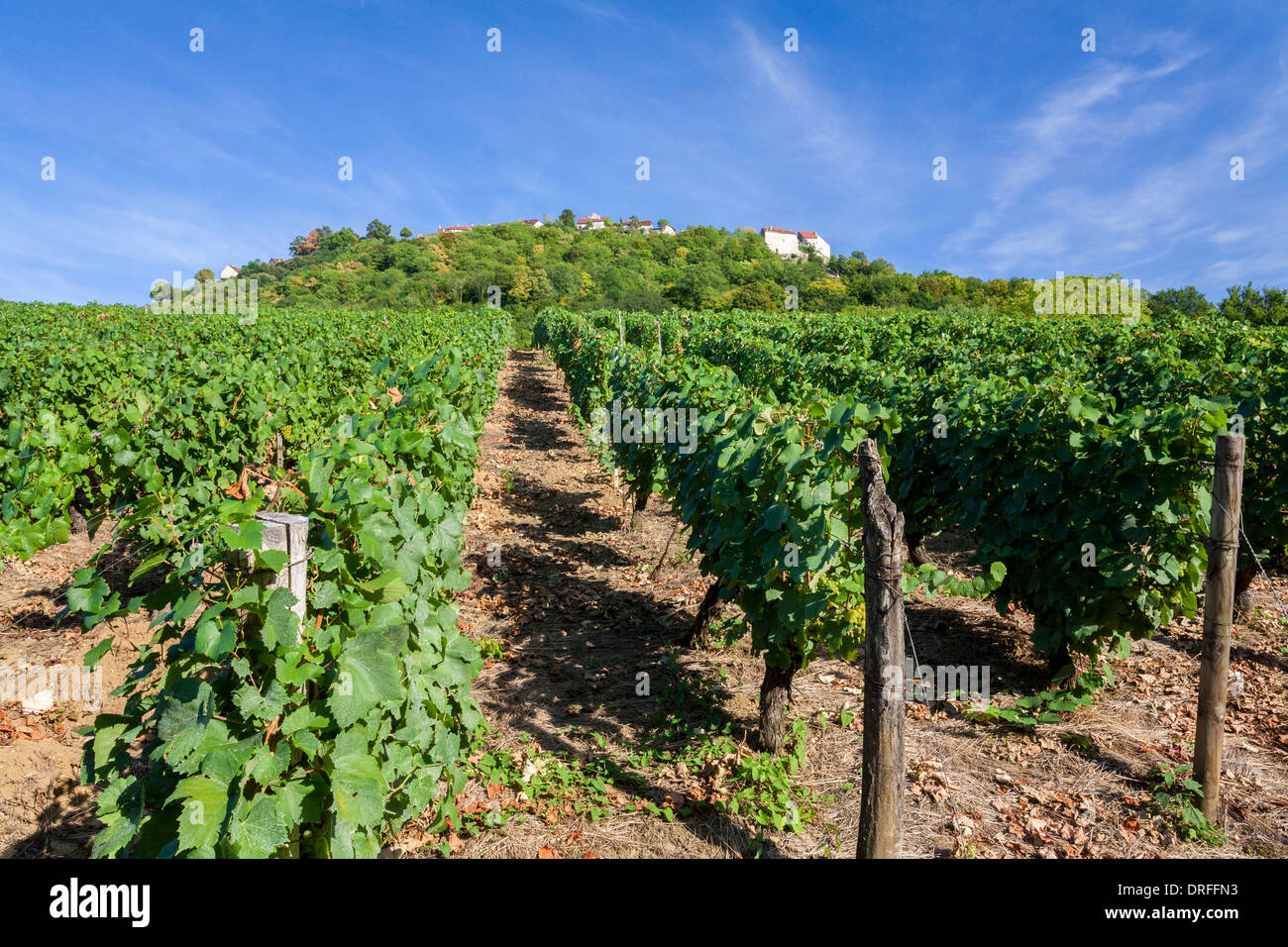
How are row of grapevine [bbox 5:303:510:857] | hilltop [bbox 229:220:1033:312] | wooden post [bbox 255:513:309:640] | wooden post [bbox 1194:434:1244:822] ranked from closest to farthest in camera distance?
row of grapevine [bbox 5:303:510:857], wooden post [bbox 255:513:309:640], wooden post [bbox 1194:434:1244:822], hilltop [bbox 229:220:1033:312]

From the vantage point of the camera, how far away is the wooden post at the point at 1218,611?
10.2 feet

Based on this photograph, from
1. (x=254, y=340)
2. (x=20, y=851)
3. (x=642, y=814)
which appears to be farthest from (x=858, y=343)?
(x=20, y=851)

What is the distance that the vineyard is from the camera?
1988 mm

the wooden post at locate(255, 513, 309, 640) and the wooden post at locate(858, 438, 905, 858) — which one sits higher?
the wooden post at locate(255, 513, 309, 640)

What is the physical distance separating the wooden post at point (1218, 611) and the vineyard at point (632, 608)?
0.69ft

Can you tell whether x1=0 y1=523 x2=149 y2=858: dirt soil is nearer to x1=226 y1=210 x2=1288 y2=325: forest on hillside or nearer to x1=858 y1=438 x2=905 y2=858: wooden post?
x1=858 y1=438 x2=905 y2=858: wooden post

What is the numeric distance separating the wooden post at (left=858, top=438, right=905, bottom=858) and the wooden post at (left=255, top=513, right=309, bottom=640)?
1864mm

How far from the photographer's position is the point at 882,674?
8.40ft

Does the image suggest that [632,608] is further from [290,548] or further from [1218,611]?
[290,548]

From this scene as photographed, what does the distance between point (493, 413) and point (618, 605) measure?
1154 centimetres

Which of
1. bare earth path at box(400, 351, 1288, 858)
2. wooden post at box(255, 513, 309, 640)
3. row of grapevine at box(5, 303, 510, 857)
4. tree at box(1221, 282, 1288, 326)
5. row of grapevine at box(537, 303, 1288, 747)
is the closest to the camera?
row of grapevine at box(5, 303, 510, 857)

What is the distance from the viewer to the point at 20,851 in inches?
125

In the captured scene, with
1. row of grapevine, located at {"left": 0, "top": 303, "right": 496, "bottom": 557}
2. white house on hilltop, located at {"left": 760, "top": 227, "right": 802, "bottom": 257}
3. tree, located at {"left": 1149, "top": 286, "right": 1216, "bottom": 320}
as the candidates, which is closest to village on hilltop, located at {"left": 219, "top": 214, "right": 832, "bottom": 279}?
white house on hilltop, located at {"left": 760, "top": 227, "right": 802, "bottom": 257}

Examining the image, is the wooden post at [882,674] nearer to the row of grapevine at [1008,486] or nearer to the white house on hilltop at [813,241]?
the row of grapevine at [1008,486]
